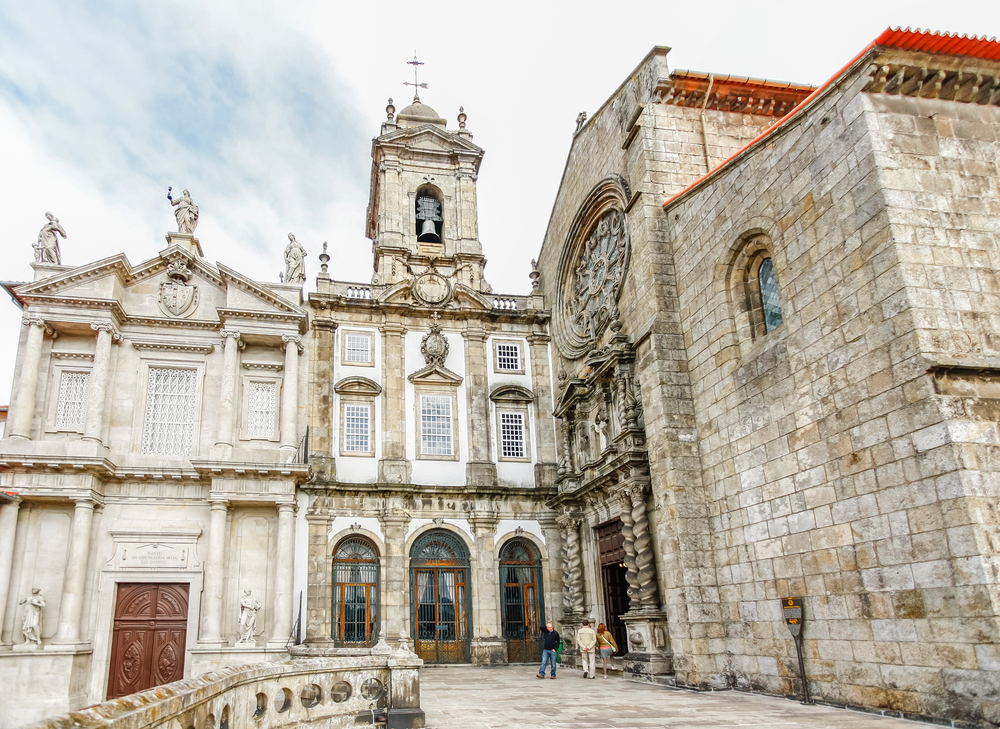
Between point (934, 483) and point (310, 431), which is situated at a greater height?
point (310, 431)

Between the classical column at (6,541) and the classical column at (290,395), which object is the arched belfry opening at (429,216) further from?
the classical column at (6,541)

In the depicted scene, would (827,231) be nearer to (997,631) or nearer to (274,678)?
(997,631)

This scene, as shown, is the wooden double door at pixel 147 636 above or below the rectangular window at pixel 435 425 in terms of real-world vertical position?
below

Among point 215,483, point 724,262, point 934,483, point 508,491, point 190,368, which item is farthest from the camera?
point 508,491

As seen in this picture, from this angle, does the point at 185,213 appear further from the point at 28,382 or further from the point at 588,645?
the point at 588,645

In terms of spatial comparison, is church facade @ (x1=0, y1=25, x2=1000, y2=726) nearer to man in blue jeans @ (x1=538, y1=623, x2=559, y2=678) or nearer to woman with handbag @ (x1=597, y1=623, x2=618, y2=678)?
woman with handbag @ (x1=597, y1=623, x2=618, y2=678)

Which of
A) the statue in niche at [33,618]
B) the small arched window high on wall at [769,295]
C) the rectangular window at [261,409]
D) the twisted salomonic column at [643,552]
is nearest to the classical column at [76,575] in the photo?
the statue in niche at [33,618]

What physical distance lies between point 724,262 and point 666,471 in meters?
4.06

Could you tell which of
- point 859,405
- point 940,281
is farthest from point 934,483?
point 940,281

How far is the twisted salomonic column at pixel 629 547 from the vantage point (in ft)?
51.0

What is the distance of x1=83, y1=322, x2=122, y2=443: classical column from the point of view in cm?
1759

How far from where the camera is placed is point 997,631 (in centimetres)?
800

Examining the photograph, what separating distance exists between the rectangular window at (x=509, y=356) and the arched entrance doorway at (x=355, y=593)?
6793 millimetres

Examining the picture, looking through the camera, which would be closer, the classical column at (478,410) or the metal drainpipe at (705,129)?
the metal drainpipe at (705,129)
